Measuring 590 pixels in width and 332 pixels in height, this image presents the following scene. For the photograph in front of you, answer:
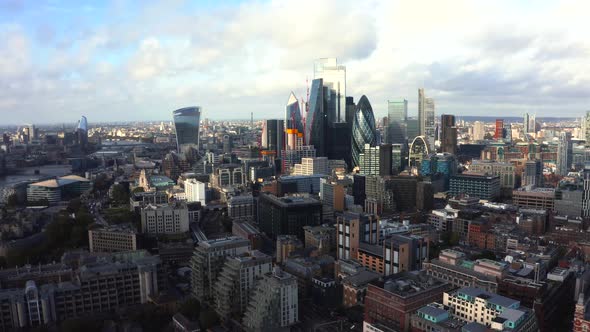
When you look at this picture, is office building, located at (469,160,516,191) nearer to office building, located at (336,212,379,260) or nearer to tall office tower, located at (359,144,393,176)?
tall office tower, located at (359,144,393,176)

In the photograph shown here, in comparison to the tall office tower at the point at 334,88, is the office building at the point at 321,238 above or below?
below

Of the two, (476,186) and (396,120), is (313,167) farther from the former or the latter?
(396,120)

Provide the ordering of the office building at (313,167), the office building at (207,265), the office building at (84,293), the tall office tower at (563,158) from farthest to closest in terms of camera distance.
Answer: the tall office tower at (563,158) < the office building at (313,167) < the office building at (207,265) < the office building at (84,293)

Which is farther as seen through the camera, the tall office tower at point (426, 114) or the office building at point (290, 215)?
the tall office tower at point (426, 114)

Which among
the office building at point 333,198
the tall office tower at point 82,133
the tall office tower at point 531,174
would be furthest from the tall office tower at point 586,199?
→ the tall office tower at point 82,133

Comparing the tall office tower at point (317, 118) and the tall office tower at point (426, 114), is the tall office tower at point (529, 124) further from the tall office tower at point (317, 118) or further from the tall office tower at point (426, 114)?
the tall office tower at point (317, 118)

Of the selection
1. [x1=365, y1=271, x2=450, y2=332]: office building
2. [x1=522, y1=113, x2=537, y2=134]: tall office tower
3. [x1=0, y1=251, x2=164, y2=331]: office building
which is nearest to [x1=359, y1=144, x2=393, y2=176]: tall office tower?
[x1=365, y1=271, x2=450, y2=332]: office building

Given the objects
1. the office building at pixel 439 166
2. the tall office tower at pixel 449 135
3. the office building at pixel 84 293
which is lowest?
the office building at pixel 84 293
